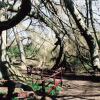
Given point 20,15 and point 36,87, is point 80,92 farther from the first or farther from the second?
point 20,15

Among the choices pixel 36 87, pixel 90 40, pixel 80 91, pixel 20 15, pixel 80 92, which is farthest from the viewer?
pixel 80 91

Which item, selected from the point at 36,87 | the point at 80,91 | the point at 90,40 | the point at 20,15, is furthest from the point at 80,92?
the point at 90,40

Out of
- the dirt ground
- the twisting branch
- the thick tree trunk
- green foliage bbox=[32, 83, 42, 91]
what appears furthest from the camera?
green foliage bbox=[32, 83, 42, 91]

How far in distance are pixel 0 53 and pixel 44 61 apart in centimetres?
848

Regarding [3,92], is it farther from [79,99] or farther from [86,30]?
[86,30]

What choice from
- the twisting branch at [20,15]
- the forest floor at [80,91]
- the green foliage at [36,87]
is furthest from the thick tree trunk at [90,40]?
the green foliage at [36,87]

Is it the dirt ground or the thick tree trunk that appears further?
the dirt ground

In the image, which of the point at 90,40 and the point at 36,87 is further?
the point at 36,87

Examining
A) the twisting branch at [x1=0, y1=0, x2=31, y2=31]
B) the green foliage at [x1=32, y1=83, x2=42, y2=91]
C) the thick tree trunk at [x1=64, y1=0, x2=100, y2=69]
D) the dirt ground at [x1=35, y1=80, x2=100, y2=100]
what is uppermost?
the twisting branch at [x1=0, y1=0, x2=31, y2=31]

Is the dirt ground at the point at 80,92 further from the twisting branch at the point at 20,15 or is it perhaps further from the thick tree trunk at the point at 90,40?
the thick tree trunk at the point at 90,40

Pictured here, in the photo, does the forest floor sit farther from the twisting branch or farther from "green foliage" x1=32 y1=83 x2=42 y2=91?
the twisting branch

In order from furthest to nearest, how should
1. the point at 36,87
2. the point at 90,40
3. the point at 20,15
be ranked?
1. the point at 36,87
2. the point at 20,15
3. the point at 90,40

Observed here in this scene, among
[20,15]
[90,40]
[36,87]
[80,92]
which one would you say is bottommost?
[80,92]

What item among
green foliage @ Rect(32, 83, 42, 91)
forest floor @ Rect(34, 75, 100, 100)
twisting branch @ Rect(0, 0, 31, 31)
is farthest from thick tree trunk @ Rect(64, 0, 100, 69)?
green foliage @ Rect(32, 83, 42, 91)
